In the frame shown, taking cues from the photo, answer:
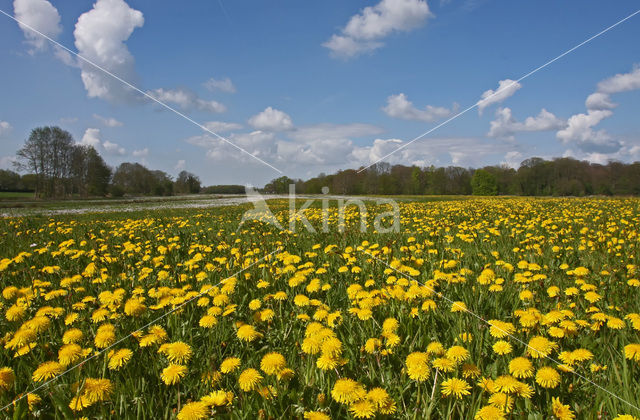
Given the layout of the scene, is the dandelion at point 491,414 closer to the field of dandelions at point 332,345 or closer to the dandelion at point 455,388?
the field of dandelions at point 332,345

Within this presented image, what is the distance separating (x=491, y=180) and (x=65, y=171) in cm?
7869

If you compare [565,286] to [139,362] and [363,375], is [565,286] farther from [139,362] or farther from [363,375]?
[139,362]

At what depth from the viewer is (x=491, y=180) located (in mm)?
75938

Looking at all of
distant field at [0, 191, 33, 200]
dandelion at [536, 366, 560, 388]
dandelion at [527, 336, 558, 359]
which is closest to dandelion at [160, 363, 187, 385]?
dandelion at [536, 366, 560, 388]

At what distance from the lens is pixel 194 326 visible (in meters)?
2.91

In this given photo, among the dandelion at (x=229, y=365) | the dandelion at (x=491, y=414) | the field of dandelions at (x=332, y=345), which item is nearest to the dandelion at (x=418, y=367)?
the field of dandelions at (x=332, y=345)

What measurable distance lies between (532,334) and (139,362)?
106 inches

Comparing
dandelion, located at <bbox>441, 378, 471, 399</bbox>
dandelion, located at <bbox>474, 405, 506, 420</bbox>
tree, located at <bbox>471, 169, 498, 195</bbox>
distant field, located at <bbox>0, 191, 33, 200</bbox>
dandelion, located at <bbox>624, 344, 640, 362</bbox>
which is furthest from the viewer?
tree, located at <bbox>471, 169, 498, 195</bbox>

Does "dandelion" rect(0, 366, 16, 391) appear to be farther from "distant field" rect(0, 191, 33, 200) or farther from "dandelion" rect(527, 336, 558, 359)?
"distant field" rect(0, 191, 33, 200)

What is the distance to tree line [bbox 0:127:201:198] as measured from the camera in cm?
2122

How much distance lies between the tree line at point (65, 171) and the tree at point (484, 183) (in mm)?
68948

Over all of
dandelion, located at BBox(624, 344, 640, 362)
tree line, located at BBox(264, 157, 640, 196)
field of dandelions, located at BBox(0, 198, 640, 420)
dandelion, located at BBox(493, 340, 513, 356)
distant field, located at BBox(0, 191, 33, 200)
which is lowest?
field of dandelions, located at BBox(0, 198, 640, 420)

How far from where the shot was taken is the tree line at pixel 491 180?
2026 centimetres

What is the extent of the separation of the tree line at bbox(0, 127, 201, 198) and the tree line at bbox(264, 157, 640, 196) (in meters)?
16.3
